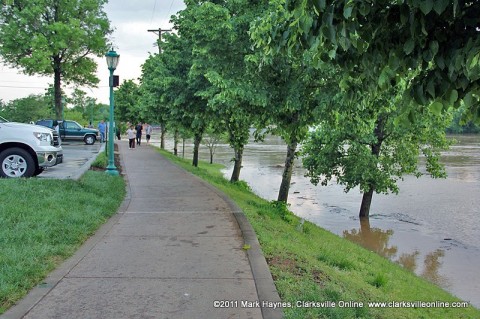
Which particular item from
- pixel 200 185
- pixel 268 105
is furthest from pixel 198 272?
pixel 200 185

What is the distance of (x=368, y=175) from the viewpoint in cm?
1673

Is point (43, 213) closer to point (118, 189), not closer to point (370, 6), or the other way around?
point (118, 189)

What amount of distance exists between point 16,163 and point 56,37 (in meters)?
22.0

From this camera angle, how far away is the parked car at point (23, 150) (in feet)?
31.0

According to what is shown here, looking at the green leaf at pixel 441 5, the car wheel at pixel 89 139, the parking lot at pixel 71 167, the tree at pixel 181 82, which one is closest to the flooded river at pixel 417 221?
the tree at pixel 181 82

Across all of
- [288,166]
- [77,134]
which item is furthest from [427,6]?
[77,134]

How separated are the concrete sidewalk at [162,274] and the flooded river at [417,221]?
619cm

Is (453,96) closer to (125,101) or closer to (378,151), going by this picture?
(378,151)

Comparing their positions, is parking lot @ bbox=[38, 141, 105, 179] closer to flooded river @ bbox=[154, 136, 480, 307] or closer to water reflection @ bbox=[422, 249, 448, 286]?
flooded river @ bbox=[154, 136, 480, 307]

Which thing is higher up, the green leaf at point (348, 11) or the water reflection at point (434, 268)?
the green leaf at point (348, 11)

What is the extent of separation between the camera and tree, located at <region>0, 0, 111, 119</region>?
28562 mm

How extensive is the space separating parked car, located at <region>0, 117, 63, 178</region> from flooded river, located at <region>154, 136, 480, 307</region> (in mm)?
9532

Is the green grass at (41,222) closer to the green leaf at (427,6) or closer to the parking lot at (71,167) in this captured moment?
the parking lot at (71,167)

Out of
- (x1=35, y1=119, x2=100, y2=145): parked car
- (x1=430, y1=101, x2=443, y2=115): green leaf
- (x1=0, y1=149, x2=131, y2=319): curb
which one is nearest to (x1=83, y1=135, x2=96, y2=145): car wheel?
(x1=35, y1=119, x2=100, y2=145): parked car
